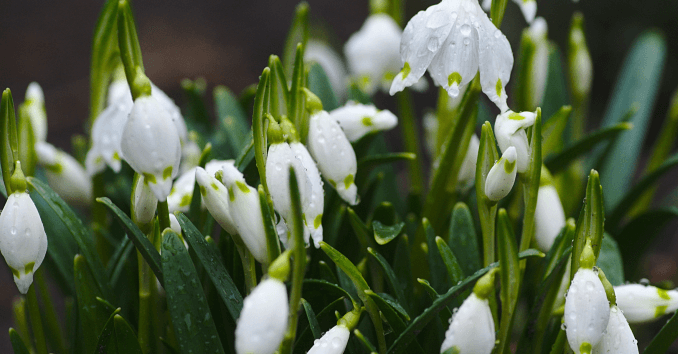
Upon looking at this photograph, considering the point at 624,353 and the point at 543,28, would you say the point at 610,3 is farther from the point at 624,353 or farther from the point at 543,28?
the point at 624,353

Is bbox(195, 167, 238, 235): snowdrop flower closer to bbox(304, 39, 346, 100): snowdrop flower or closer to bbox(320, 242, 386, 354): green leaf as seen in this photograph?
bbox(320, 242, 386, 354): green leaf

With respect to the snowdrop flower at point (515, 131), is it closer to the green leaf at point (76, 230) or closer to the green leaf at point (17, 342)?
the green leaf at point (76, 230)

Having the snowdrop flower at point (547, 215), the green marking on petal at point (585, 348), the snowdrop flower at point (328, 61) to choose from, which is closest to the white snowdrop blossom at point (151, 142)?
the green marking on petal at point (585, 348)

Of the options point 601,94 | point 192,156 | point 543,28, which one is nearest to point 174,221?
point 192,156

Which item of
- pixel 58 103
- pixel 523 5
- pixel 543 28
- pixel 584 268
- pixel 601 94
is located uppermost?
pixel 523 5

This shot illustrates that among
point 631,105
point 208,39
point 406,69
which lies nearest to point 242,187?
point 406,69

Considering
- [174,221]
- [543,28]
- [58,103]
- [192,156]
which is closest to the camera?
[174,221]
